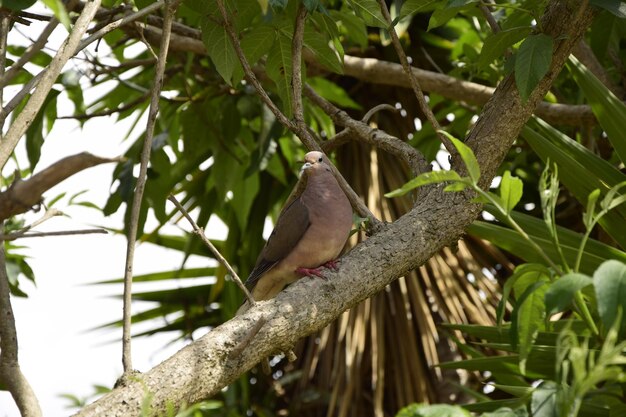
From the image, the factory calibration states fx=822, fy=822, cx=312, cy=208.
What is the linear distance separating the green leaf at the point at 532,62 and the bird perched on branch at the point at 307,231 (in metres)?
0.72

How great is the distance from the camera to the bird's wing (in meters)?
2.61

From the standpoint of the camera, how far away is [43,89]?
1.40 m

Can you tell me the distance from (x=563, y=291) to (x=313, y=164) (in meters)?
1.56

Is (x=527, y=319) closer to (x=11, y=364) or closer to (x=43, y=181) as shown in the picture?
(x=43, y=181)

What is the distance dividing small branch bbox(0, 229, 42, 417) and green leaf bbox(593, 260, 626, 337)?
952 mm

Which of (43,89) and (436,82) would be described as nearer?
(43,89)

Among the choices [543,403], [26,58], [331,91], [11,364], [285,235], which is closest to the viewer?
[543,403]

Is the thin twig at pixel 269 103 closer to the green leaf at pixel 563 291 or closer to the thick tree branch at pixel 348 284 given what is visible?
the thick tree branch at pixel 348 284

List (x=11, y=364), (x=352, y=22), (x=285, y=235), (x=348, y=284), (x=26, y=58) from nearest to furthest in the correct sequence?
(x=26, y=58) < (x=11, y=364) < (x=348, y=284) < (x=285, y=235) < (x=352, y=22)

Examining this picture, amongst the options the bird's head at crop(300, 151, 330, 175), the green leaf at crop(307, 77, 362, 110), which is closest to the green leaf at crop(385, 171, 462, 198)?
the bird's head at crop(300, 151, 330, 175)

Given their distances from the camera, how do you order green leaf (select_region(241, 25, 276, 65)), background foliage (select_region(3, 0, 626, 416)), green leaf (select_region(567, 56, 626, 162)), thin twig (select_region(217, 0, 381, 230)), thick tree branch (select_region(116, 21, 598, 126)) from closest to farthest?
background foliage (select_region(3, 0, 626, 416)) → thin twig (select_region(217, 0, 381, 230)) → green leaf (select_region(241, 25, 276, 65)) → green leaf (select_region(567, 56, 626, 162)) → thick tree branch (select_region(116, 21, 598, 126))

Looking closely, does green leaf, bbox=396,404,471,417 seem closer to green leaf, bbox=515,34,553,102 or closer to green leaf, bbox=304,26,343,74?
green leaf, bbox=515,34,553,102

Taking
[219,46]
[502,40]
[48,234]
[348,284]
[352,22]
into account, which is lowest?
[348,284]

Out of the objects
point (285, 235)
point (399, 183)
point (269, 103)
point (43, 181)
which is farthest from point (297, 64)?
point (399, 183)
